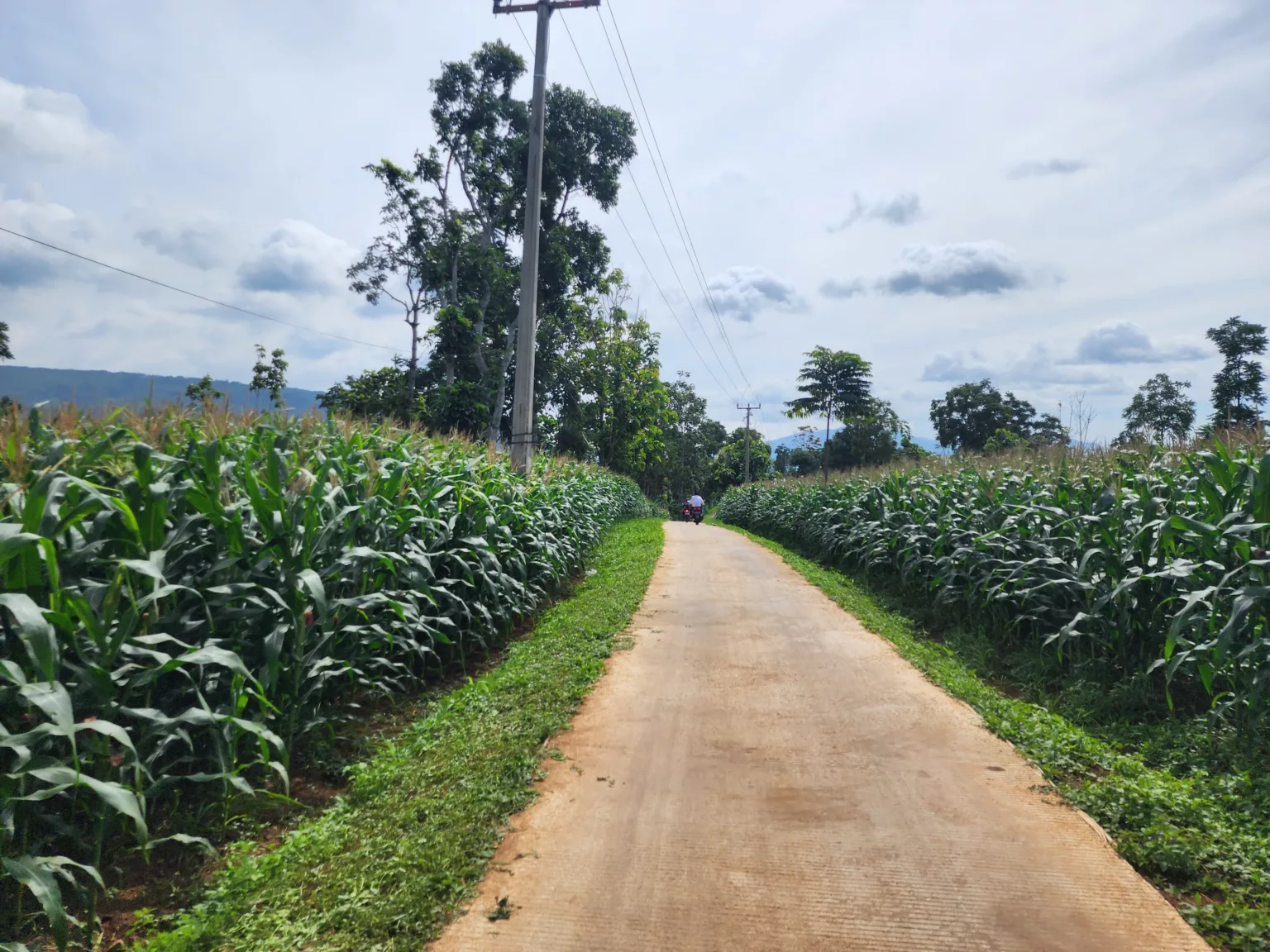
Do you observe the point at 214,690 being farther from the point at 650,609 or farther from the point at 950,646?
the point at 950,646

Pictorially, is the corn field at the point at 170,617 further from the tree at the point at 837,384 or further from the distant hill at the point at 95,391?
the tree at the point at 837,384

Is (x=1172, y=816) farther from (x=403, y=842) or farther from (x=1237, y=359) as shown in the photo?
(x=1237, y=359)

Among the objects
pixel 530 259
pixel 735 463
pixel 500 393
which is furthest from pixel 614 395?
pixel 735 463

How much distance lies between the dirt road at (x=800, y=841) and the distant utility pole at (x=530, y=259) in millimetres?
6368

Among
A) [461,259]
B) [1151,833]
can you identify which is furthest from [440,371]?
[1151,833]

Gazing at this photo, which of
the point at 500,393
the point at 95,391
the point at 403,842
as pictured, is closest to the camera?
the point at 403,842

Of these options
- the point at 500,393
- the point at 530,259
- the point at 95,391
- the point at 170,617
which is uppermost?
the point at 530,259

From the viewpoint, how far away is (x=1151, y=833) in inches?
117

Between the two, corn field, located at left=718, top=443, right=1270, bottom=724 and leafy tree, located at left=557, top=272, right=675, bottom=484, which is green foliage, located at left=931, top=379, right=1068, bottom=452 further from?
corn field, located at left=718, top=443, right=1270, bottom=724

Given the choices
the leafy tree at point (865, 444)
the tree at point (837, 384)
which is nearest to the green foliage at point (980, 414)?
the leafy tree at point (865, 444)

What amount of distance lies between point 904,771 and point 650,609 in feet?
14.1

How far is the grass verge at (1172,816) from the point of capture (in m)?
2.52

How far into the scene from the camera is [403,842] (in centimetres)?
289

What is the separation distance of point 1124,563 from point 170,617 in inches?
232
